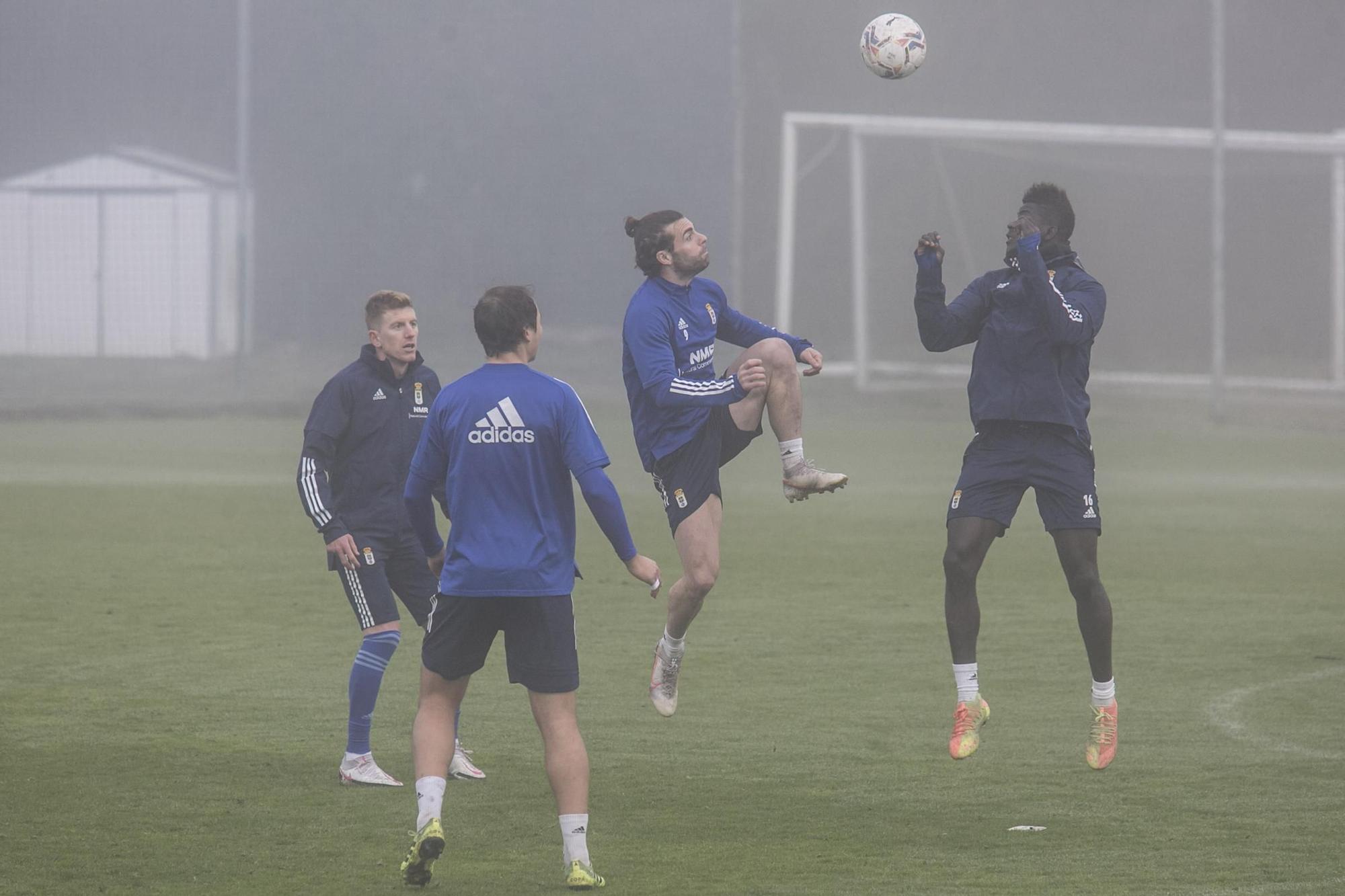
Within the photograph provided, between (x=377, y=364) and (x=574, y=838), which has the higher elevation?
(x=377, y=364)

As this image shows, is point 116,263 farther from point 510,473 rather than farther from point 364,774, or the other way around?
point 510,473

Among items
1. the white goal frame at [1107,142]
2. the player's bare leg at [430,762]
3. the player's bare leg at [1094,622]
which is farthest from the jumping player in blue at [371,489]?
the white goal frame at [1107,142]

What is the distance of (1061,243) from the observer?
25.2 feet

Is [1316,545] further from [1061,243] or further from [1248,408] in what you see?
[1248,408]

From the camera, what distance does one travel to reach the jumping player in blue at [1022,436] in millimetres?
7348

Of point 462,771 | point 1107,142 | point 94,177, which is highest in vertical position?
point 1107,142

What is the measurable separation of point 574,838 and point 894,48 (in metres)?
5.02

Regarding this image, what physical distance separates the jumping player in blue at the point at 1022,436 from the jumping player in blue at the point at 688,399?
2.54 feet

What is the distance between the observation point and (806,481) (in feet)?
27.0

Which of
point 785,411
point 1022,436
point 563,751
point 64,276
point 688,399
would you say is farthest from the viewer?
point 64,276

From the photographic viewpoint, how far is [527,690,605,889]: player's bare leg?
5.76 m

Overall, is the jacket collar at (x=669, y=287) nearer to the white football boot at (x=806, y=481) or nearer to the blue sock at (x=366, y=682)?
the white football boot at (x=806, y=481)

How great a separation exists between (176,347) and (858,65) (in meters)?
16.4

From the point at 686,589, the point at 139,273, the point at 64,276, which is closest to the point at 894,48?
the point at 686,589
